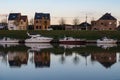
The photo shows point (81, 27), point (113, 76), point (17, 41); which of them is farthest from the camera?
point (81, 27)

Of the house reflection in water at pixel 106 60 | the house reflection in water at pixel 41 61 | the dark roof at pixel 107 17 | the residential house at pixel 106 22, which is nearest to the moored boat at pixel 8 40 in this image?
the residential house at pixel 106 22

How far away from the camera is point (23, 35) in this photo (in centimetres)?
9294

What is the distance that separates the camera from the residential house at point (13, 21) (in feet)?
403

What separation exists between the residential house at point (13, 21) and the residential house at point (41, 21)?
5.56 metres

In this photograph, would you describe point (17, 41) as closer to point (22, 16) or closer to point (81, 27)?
point (22, 16)

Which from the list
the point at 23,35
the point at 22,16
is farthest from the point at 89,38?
the point at 22,16

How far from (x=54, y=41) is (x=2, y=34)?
1584 cm

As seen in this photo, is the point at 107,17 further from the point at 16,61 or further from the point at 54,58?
the point at 16,61

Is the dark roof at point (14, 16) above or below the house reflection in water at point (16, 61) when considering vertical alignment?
above

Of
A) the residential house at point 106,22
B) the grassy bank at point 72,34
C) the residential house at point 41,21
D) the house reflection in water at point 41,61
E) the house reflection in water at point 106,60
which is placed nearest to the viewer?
the house reflection in water at point 41,61

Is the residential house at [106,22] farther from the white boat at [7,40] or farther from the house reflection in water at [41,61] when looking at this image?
the house reflection in water at [41,61]

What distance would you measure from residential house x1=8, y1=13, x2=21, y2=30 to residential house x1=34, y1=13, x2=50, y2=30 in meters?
5.56

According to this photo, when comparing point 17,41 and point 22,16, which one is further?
point 22,16

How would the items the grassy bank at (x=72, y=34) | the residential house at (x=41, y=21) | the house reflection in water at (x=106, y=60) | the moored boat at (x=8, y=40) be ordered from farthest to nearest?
the residential house at (x=41, y=21), the grassy bank at (x=72, y=34), the moored boat at (x=8, y=40), the house reflection in water at (x=106, y=60)
